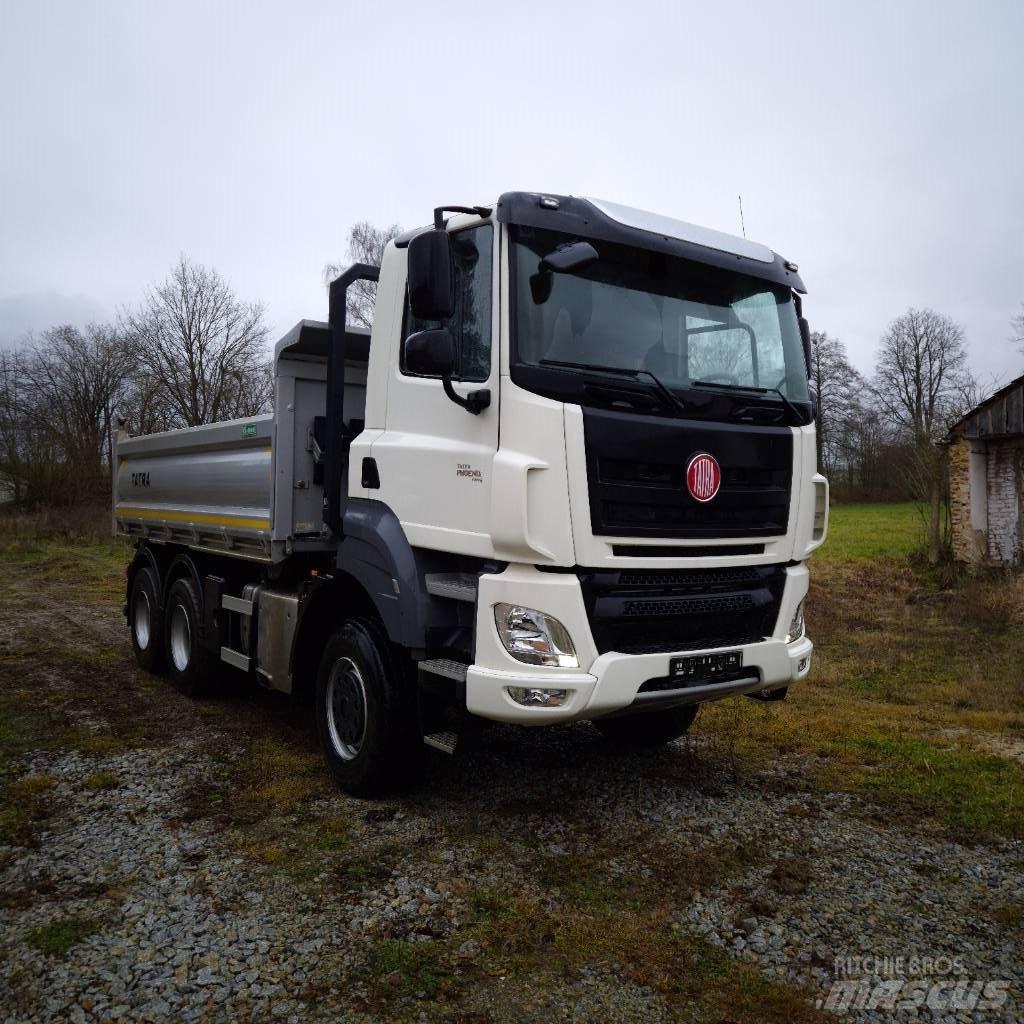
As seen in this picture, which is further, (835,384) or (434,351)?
(835,384)

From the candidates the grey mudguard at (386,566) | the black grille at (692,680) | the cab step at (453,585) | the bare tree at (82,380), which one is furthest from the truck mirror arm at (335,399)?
the bare tree at (82,380)

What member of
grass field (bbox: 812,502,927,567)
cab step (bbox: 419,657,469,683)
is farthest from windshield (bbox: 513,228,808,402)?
grass field (bbox: 812,502,927,567)

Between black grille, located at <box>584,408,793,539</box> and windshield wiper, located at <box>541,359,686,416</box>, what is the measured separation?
84mm

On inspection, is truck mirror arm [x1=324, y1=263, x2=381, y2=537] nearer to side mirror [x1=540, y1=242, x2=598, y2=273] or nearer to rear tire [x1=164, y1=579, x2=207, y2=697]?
side mirror [x1=540, y1=242, x2=598, y2=273]

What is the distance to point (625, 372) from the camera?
397 centimetres

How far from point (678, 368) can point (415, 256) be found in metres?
1.34

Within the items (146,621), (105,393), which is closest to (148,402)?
(105,393)

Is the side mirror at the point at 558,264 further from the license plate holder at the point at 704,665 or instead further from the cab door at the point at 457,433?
the license plate holder at the point at 704,665

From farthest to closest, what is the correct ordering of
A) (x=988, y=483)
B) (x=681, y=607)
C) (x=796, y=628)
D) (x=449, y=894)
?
1. (x=988, y=483)
2. (x=796, y=628)
3. (x=681, y=607)
4. (x=449, y=894)

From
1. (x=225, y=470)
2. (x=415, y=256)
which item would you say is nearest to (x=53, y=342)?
(x=225, y=470)

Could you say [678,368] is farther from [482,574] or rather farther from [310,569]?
[310,569]

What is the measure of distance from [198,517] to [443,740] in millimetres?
3342

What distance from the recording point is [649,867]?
3.93 metres

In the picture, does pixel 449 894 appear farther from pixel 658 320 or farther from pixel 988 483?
pixel 988 483
